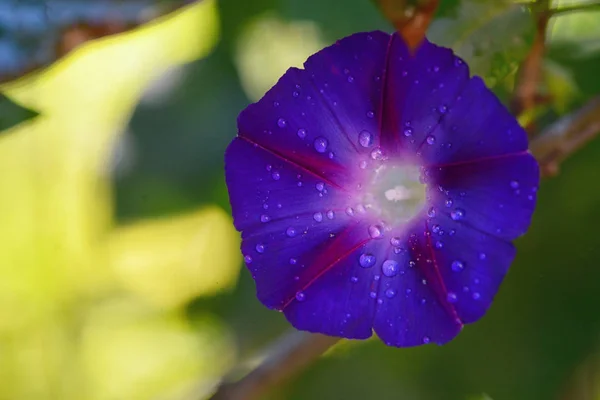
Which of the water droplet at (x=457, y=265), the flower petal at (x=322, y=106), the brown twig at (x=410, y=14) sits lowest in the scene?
the water droplet at (x=457, y=265)

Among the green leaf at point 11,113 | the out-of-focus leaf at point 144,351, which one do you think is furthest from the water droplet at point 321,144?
the out-of-focus leaf at point 144,351

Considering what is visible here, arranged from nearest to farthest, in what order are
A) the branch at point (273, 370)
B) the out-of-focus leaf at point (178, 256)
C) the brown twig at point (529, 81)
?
the brown twig at point (529, 81)
the branch at point (273, 370)
the out-of-focus leaf at point (178, 256)

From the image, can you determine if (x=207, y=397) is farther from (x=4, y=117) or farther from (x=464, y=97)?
(x=464, y=97)

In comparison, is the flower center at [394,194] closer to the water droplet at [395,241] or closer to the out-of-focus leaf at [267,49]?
the water droplet at [395,241]

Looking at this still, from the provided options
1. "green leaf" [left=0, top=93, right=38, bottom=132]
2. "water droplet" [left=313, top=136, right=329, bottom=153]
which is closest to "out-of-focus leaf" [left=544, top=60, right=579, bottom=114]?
"water droplet" [left=313, top=136, right=329, bottom=153]

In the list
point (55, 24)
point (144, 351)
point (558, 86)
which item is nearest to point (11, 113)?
point (55, 24)

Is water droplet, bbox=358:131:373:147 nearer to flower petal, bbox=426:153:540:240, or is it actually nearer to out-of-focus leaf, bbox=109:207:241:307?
flower petal, bbox=426:153:540:240
